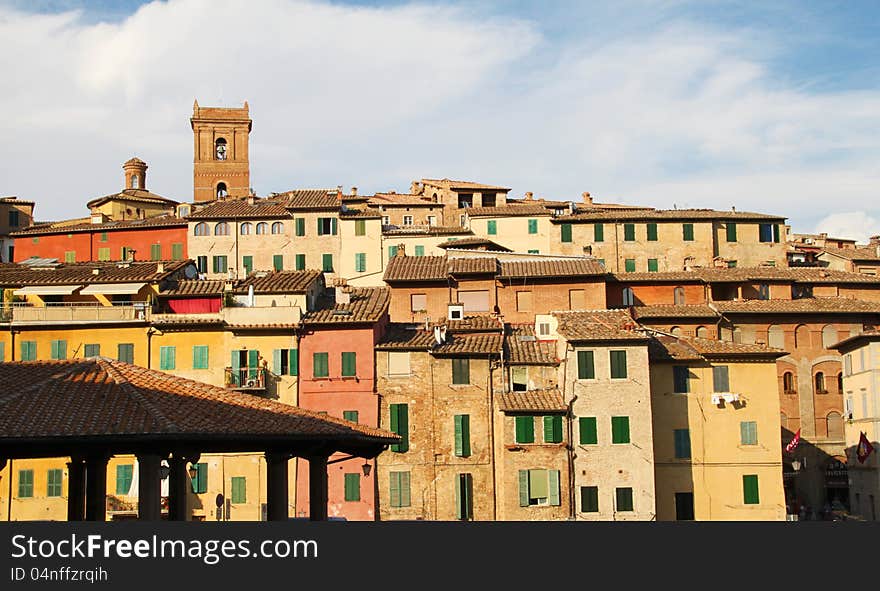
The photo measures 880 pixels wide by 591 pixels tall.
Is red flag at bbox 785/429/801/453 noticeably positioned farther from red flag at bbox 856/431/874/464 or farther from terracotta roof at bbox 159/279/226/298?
terracotta roof at bbox 159/279/226/298

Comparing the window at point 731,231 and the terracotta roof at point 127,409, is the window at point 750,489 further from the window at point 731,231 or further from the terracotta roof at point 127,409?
the window at point 731,231

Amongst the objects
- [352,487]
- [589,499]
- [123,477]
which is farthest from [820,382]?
[123,477]

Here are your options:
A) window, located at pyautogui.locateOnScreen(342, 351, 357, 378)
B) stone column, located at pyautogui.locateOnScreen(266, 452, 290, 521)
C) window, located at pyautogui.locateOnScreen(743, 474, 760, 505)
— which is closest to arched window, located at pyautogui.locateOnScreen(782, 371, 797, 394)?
window, located at pyautogui.locateOnScreen(743, 474, 760, 505)

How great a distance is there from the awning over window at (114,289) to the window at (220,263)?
11.5 metres

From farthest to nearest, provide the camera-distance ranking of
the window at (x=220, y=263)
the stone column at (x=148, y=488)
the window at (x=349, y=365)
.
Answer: the window at (x=220, y=263)
the window at (x=349, y=365)
the stone column at (x=148, y=488)

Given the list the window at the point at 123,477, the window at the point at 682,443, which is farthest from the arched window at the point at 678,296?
the window at the point at 123,477

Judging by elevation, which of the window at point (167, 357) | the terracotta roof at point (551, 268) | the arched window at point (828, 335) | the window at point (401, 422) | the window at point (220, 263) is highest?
the window at point (220, 263)

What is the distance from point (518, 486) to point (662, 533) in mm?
A: 26297

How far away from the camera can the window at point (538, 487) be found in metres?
41.1

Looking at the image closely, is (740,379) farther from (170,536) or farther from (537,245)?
(170,536)

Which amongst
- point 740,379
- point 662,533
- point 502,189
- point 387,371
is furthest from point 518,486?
point 502,189

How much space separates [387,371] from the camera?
44156 mm

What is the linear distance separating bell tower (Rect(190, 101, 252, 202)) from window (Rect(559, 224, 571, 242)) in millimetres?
39204

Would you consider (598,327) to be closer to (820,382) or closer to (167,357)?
(820,382)
